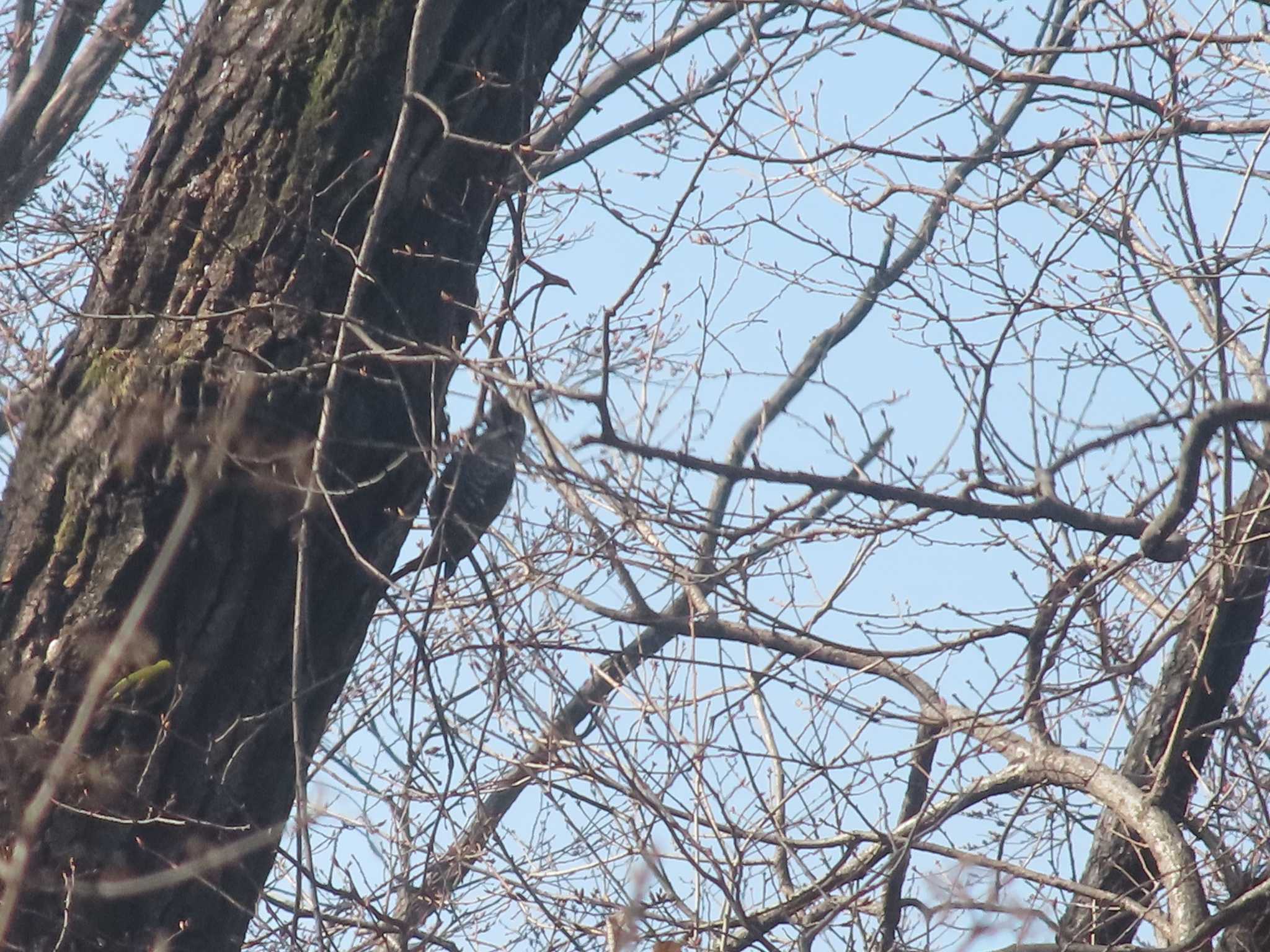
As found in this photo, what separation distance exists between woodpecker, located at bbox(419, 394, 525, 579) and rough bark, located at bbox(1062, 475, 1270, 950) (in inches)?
73.6

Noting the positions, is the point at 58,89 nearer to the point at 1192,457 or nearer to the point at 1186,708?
the point at 1192,457

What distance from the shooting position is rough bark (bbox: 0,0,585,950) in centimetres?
227

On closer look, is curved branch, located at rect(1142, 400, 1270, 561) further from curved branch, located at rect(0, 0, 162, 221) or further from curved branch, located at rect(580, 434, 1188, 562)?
curved branch, located at rect(0, 0, 162, 221)

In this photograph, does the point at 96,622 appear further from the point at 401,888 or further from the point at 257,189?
the point at 401,888

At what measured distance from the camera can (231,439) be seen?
7.77 feet

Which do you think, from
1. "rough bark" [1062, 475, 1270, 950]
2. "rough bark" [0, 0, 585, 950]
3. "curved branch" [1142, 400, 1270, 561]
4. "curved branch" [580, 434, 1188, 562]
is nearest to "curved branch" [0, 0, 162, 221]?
"rough bark" [0, 0, 585, 950]

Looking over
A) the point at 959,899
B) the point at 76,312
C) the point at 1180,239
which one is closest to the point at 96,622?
the point at 76,312

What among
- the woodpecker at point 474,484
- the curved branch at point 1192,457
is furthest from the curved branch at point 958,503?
the woodpecker at point 474,484

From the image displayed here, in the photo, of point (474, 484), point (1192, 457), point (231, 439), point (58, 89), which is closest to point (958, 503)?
point (1192, 457)

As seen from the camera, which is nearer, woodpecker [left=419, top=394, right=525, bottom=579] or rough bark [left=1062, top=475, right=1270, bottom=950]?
woodpecker [left=419, top=394, right=525, bottom=579]

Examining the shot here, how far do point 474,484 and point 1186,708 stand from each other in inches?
85.8

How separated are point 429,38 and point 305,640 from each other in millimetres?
1131

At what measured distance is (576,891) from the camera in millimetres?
3811

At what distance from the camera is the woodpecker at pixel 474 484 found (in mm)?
2678
